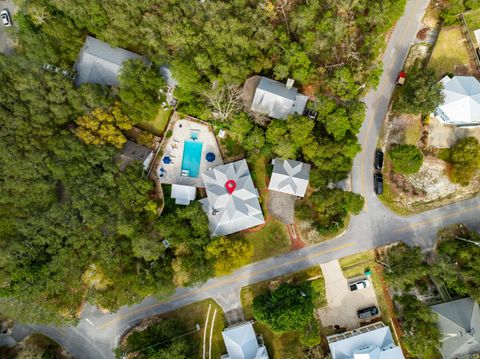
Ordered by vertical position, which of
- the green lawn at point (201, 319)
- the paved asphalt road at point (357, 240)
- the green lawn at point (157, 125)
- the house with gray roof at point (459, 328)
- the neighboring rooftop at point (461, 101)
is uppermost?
the green lawn at point (157, 125)

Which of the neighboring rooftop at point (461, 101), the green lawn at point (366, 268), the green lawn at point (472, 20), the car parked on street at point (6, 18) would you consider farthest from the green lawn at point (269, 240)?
the car parked on street at point (6, 18)

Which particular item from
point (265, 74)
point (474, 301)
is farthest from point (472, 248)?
point (265, 74)

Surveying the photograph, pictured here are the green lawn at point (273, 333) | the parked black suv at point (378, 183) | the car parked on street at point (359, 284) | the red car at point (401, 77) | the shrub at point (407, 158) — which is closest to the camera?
the shrub at point (407, 158)

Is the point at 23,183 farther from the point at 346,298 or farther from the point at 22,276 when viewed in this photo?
the point at 346,298

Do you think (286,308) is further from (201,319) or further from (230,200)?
(230,200)

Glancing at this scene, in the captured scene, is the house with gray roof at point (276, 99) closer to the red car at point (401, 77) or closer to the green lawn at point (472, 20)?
the red car at point (401, 77)

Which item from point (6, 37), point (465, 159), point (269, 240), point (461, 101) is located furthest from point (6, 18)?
point (465, 159)
